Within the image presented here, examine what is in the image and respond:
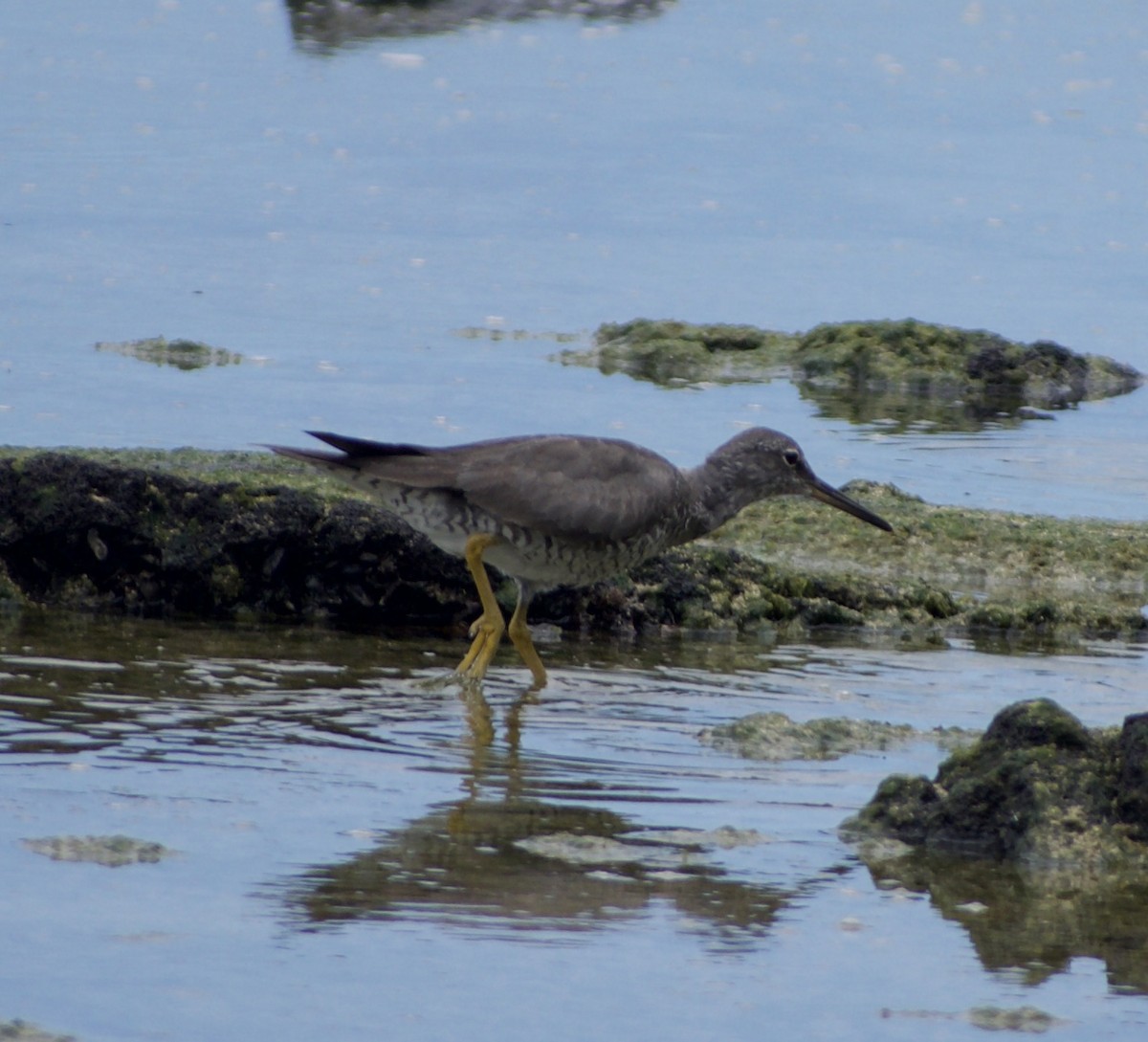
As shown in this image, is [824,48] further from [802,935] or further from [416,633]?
[802,935]

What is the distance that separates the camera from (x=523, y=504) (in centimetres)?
786

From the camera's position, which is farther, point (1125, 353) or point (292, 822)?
point (1125, 353)

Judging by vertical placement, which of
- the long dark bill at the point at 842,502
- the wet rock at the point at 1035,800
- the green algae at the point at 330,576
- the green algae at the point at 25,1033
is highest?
the long dark bill at the point at 842,502

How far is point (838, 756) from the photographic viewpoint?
6.72 m

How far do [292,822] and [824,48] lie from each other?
1247 inches

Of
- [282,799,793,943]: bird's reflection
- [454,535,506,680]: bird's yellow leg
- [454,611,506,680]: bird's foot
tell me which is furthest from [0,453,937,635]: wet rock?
[282,799,793,943]: bird's reflection

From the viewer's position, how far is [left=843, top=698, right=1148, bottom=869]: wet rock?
565 cm

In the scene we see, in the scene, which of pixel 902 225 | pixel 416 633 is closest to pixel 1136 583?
pixel 416 633

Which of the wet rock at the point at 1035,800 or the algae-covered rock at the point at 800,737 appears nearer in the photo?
the wet rock at the point at 1035,800

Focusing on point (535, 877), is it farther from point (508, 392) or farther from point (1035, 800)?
point (508, 392)

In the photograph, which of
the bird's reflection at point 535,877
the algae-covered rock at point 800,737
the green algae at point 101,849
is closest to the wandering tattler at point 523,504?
the algae-covered rock at point 800,737

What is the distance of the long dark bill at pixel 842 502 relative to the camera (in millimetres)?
9305

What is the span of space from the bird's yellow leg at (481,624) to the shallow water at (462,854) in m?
0.12

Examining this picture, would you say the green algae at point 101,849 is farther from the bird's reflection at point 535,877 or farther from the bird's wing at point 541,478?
the bird's wing at point 541,478
